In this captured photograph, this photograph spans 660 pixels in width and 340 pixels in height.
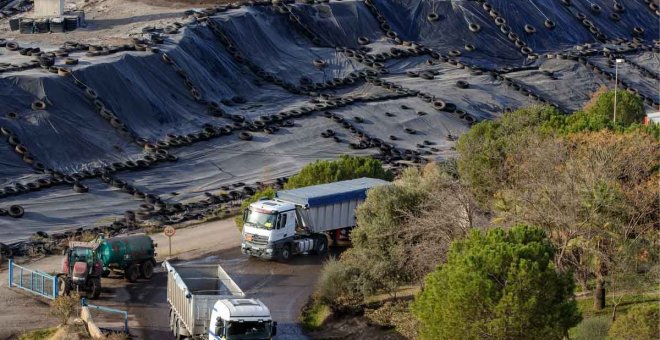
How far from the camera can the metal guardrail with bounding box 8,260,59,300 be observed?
151 feet

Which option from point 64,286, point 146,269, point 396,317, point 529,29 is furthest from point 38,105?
point 529,29

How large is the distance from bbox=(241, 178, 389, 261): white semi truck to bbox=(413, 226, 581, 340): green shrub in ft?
56.7

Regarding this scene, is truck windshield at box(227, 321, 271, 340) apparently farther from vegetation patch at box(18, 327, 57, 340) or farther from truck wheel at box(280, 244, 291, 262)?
truck wheel at box(280, 244, 291, 262)

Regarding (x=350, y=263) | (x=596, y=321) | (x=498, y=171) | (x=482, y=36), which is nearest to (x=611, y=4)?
(x=482, y=36)

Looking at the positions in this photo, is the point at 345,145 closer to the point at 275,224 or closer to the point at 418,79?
the point at 418,79

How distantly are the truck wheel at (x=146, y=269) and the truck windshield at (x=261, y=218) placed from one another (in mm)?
5493

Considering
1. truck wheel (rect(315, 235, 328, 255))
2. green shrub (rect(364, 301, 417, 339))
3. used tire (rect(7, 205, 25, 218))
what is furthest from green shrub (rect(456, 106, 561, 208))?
used tire (rect(7, 205, 25, 218))

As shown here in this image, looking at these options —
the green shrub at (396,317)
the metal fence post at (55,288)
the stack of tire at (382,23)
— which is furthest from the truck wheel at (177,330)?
the stack of tire at (382,23)

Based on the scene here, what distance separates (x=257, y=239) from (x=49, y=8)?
146 feet

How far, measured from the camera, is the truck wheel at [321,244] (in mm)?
54250

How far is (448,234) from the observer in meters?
43.8

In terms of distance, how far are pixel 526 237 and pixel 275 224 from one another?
1732 cm

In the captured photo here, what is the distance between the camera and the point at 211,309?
125 feet

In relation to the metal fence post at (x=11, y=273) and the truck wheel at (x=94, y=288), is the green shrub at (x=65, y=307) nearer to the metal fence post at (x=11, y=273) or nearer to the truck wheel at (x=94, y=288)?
the truck wheel at (x=94, y=288)
